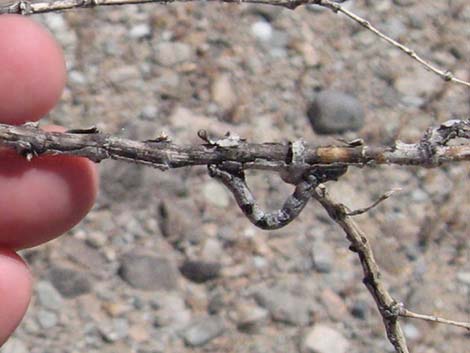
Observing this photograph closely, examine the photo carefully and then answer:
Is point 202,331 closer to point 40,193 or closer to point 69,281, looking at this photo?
point 69,281

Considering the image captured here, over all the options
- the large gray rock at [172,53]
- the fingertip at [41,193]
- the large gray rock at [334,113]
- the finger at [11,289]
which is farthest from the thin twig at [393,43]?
the large gray rock at [172,53]

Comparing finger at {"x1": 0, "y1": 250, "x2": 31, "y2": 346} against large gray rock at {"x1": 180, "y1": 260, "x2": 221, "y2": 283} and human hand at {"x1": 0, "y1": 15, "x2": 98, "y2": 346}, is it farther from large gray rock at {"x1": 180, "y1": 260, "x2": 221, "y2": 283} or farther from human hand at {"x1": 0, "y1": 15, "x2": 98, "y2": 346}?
large gray rock at {"x1": 180, "y1": 260, "x2": 221, "y2": 283}

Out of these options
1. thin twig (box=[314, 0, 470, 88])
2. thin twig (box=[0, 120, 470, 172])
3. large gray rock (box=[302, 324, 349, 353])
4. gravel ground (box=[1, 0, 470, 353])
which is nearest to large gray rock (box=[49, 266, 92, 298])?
gravel ground (box=[1, 0, 470, 353])

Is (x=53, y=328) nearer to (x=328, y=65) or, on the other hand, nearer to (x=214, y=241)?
(x=214, y=241)

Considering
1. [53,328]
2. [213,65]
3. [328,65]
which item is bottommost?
[53,328]

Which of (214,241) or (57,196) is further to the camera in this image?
(214,241)

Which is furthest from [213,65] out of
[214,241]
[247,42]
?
[214,241]

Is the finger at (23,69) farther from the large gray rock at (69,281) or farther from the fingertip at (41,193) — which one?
the large gray rock at (69,281)

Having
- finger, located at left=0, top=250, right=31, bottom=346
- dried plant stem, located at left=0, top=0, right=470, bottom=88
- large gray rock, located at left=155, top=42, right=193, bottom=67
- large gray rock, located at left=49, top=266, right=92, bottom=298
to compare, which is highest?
large gray rock, located at left=155, top=42, right=193, bottom=67

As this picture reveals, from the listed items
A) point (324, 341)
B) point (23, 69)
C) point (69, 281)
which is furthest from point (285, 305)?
point (23, 69)
